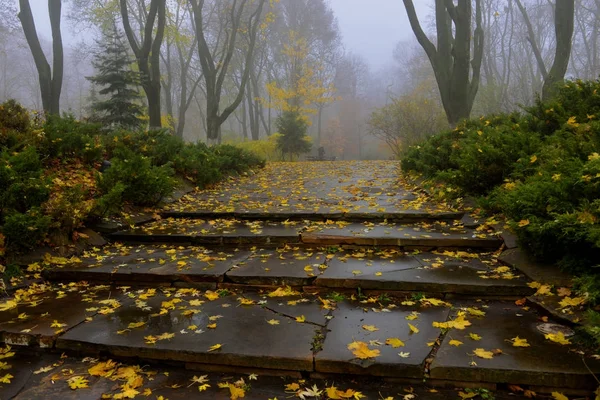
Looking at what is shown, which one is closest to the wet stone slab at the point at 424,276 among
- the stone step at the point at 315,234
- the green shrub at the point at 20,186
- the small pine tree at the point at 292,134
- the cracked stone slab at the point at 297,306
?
the cracked stone slab at the point at 297,306

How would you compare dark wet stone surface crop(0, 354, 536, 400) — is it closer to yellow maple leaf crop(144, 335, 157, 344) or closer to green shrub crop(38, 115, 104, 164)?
yellow maple leaf crop(144, 335, 157, 344)

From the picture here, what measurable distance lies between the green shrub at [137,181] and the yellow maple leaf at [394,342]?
3866 mm

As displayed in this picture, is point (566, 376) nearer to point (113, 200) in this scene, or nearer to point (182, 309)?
point (182, 309)

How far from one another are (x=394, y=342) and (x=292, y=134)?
54.2 feet

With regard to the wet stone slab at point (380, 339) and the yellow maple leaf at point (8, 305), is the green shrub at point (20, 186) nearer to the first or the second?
the yellow maple leaf at point (8, 305)

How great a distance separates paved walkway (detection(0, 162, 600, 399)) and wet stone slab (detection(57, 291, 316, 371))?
0.01 metres

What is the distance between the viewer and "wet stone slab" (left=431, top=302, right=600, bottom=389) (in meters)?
1.90

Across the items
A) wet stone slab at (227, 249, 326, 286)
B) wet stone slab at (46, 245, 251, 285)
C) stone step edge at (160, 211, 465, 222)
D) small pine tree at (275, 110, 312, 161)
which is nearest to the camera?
wet stone slab at (227, 249, 326, 286)

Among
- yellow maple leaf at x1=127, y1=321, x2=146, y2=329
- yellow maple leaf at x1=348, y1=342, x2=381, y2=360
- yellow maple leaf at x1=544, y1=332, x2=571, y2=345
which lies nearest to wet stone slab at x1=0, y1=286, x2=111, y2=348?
yellow maple leaf at x1=127, y1=321, x2=146, y2=329

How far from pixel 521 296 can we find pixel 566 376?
907 millimetres

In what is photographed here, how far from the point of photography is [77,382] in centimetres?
210

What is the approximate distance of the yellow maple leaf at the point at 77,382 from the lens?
6.78 feet

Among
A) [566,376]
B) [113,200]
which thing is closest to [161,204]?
[113,200]

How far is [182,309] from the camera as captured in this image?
2828 millimetres
